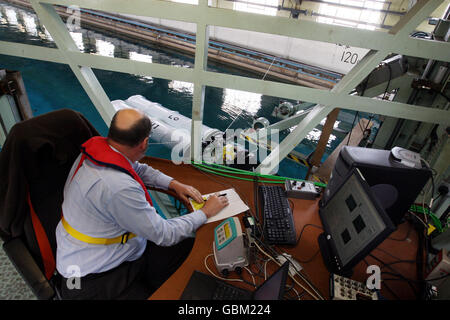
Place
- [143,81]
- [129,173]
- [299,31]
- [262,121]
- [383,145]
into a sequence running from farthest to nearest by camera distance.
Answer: [143,81], [262,121], [383,145], [299,31], [129,173]

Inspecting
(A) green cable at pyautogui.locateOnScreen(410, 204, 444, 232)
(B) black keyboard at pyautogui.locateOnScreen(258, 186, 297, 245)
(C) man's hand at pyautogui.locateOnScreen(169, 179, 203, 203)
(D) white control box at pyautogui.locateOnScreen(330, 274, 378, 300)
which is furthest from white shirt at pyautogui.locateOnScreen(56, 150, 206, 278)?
(A) green cable at pyautogui.locateOnScreen(410, 204, 444, 232)

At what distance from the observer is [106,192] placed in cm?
97

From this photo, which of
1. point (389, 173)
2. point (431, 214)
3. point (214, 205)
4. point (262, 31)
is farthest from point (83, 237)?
point (431, 214)

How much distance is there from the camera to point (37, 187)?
41.7 inches

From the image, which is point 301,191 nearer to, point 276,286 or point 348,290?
point 348,290

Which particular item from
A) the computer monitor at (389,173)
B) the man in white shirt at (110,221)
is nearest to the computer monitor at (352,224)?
the computer monitor at (389,173)

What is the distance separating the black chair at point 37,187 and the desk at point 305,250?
0.55m

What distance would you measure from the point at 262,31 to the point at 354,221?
1.02 meters

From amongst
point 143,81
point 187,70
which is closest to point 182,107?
point 143,81

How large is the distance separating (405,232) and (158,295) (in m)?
1.41

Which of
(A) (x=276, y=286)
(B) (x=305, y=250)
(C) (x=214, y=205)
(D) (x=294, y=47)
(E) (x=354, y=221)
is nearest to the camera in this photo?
(A) (x=276, y=286)

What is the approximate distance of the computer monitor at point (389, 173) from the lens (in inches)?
47.7

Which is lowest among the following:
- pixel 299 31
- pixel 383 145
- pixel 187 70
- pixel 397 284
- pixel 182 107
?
pixel 182 107

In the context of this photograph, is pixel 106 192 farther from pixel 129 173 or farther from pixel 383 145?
pixel 383 145
